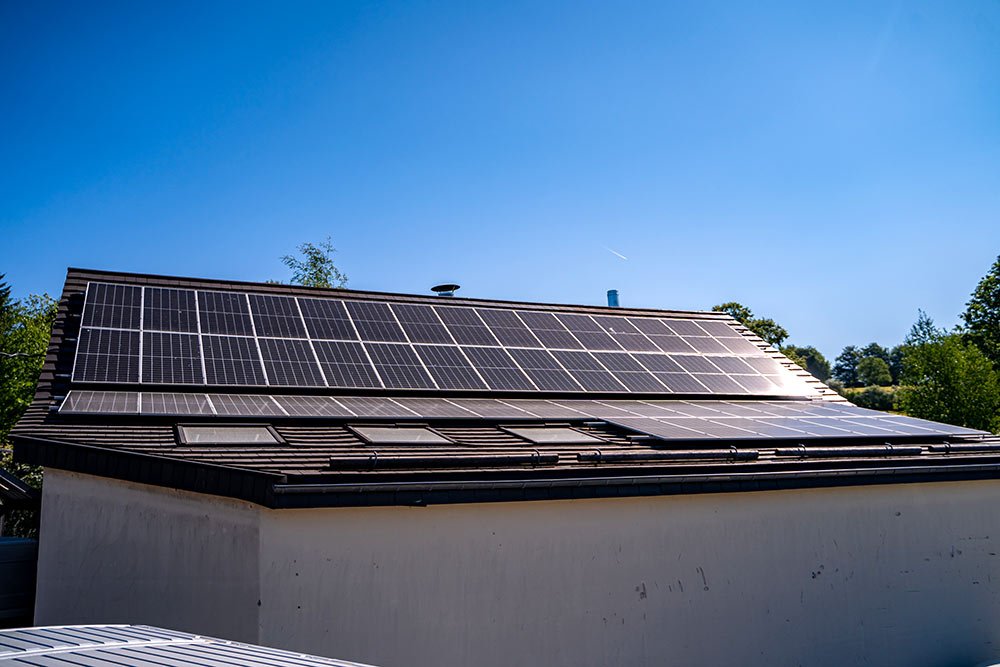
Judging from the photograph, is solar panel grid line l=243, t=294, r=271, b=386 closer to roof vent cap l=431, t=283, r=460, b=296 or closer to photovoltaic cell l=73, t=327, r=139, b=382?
photovoltaic cell l=73, t=327, r=139, b=382

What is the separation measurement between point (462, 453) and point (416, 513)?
0.89m

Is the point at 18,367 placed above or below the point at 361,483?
above

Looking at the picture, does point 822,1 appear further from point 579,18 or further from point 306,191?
point 306,191

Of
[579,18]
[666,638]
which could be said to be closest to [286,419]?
[666,638]

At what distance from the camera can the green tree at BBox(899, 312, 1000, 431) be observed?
30156mm

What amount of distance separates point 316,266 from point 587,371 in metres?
34.4

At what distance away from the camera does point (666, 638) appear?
25.8 feet

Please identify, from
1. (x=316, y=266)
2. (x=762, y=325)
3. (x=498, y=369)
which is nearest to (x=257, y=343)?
(x=498, y=369)

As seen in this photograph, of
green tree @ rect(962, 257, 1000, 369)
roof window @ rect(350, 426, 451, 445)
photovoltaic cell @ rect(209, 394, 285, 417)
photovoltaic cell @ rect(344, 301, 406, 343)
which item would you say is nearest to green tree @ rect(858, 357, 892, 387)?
green tree @ rect(962, 257, 1000, 369)

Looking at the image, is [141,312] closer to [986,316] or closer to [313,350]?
[313,350]

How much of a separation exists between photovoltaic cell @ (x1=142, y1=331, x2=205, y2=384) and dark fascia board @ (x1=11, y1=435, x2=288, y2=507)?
254cm

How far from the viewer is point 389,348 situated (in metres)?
12.4

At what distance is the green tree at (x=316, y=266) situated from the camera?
43812mm

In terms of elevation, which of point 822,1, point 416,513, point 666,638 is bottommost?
point 666,638
